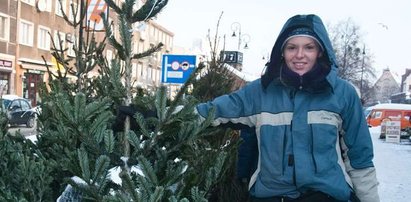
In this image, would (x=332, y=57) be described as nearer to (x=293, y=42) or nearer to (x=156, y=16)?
(x=293, y=42)

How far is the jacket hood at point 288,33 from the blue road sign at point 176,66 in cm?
778

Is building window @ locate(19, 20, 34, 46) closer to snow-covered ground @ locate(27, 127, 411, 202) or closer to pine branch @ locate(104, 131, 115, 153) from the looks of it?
snow-covered ground @ locate(27, 127, 411, 202)

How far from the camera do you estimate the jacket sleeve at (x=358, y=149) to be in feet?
8.06

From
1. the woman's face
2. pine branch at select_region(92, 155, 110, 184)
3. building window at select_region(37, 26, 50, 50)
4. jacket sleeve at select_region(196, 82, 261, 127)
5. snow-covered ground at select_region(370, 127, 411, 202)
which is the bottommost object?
snow-covered ground at select_region(370, 127, 411, 202)

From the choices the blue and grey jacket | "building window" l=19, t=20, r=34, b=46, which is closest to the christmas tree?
the blue and grey jacket

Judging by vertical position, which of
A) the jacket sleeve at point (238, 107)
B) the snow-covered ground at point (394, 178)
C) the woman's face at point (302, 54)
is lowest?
the snow-covered ground at point (394, 178)

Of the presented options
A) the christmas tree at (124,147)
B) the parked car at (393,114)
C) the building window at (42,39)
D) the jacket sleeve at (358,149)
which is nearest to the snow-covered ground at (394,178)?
the jacket sleeve at (358,149)

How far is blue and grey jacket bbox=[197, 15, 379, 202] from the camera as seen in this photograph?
2.38m

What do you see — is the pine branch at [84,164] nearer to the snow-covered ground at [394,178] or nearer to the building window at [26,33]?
the snow-covered ground at [394,178]

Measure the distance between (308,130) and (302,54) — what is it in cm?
42

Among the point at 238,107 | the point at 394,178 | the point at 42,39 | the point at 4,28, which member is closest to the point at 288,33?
the point at 238,107

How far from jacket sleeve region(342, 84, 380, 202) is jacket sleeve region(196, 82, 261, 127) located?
0.47 metres

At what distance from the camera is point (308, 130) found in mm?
2383

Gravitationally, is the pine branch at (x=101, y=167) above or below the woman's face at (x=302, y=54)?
below
